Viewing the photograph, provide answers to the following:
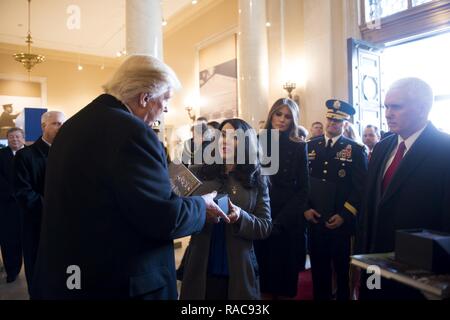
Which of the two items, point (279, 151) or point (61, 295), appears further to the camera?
point (279, 151)

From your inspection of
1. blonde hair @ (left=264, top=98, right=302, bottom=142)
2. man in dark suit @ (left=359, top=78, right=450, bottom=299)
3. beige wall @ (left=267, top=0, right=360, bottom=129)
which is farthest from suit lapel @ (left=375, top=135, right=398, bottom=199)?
beige wall @ (left=267, top=0, right=360, bottom=129)

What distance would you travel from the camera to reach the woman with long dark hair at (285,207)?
2.71m

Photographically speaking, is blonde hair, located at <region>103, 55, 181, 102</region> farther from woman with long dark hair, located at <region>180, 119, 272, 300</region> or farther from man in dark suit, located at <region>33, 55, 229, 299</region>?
woman with long dark hair, located at <region>180, 119, 272, 300</region>

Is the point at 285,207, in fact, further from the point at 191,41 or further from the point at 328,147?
the point at 191,41

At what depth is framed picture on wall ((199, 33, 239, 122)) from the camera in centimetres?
906

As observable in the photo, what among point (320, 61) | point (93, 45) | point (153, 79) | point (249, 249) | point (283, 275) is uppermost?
point (93, 45)

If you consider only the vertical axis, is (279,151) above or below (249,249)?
above

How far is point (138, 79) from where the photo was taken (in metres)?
1.36

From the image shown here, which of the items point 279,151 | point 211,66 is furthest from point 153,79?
point 211,66

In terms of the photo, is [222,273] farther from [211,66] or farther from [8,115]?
[8,115]

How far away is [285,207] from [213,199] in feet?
3.94

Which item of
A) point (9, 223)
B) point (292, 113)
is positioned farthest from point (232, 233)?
point (9, 223)

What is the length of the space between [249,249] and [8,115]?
12912 mm

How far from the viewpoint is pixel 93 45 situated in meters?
13.1
